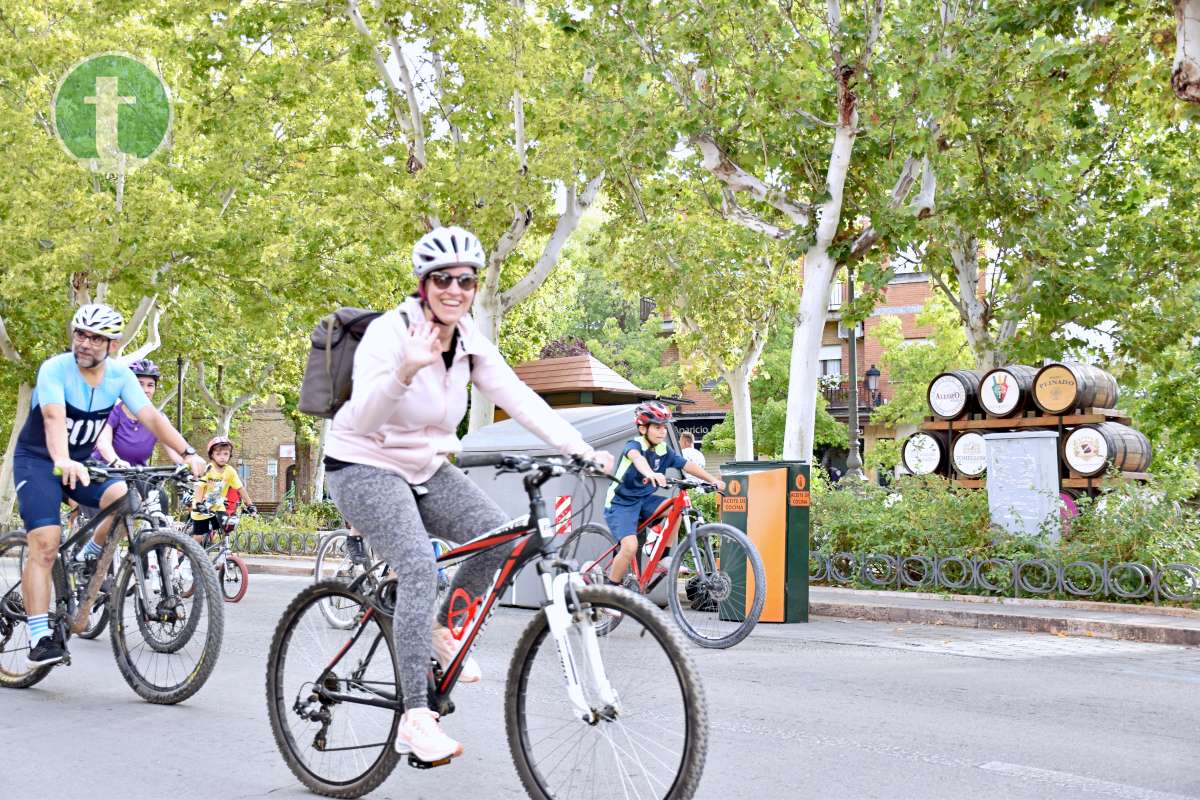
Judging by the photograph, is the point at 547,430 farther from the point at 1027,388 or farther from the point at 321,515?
the point at 321,515

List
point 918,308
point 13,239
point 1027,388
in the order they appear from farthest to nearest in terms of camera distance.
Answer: point 918,308
point 13,239
point 1027,388

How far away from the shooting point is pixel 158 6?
72.6ft

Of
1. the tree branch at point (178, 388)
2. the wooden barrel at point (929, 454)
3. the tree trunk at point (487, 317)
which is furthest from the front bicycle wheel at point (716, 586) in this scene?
the tree branch at point (178, 388)

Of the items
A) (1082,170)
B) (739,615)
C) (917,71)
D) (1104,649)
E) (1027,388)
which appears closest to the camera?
(739,615)

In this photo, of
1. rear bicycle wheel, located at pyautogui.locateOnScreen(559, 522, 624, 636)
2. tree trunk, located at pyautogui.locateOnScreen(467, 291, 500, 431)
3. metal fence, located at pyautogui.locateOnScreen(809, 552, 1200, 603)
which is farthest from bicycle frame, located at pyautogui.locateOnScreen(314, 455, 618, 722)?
tree trunk, located at pyautogui.locateOnScreen(467, 291, 500, 431)

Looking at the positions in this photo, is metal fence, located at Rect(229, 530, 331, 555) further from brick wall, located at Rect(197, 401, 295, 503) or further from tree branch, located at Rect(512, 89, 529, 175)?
brick wall, located at Rect(197, 401, 295, 503)

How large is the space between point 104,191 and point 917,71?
17294 millimetres

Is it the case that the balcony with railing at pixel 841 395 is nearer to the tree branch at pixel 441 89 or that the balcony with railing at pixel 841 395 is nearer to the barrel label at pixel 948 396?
the tree branch at pixel 441 89

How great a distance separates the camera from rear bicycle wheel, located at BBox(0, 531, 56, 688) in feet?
22.9

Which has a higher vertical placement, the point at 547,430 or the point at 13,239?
the point at 13,239

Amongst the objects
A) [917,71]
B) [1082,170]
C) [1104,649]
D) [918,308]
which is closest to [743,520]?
[1104,649]

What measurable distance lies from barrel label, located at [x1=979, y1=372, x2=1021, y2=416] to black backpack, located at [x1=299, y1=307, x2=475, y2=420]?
14.5 m

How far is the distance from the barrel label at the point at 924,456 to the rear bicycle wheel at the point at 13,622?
1416 cm

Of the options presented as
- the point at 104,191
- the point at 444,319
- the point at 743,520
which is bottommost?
the point at 743,520
